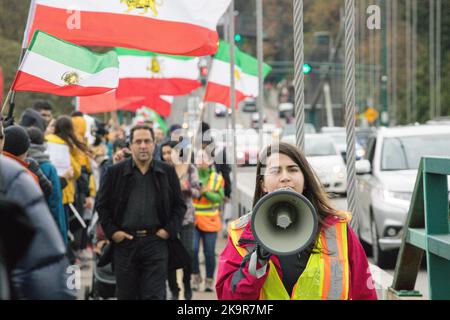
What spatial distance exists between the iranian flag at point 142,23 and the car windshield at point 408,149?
19.9ft

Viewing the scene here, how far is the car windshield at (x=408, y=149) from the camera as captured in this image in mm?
15266

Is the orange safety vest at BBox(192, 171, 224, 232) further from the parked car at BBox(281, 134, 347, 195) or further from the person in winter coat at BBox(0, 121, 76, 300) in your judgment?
the parked car at BBox(281, 134, 347, 195)

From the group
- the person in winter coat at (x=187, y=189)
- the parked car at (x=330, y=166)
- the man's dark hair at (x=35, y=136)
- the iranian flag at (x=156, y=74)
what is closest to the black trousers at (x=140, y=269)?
the man's dark hair at (x=35, y=136)

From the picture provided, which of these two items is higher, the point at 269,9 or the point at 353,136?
the point at 269,9

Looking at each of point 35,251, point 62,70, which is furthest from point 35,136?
point 35,251

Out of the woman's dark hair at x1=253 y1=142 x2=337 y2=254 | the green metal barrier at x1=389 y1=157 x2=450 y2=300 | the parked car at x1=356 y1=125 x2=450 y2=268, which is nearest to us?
the woman's dark hair at x1=253 y1=142 x2=337 y2=254

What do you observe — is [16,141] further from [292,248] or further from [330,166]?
[330,166]

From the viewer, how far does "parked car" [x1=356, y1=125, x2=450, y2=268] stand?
14602mm

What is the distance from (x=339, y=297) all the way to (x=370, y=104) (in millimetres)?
81241

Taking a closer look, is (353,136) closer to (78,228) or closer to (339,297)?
(339,297)

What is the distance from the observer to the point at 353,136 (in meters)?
6.98

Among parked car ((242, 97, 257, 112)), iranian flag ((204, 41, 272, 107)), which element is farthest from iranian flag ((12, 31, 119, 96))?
parked car ((242, 97, 257, 112))

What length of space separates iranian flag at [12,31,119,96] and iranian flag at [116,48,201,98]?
663 cm
